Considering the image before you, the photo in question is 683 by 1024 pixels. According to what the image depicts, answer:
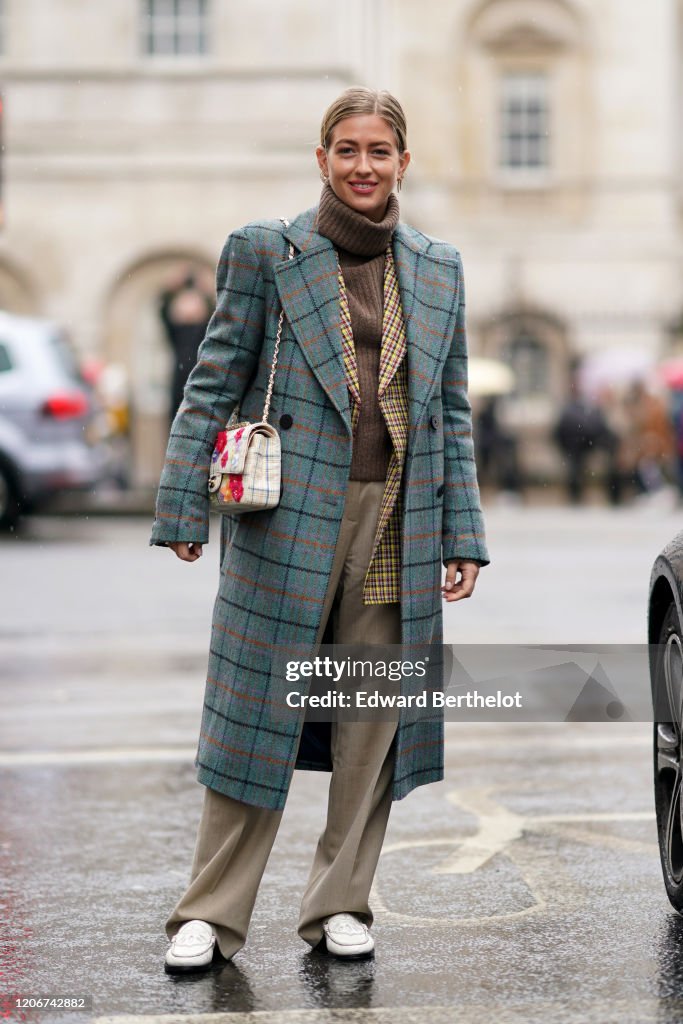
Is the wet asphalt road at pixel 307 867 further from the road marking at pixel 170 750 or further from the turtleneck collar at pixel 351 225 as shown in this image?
the turtleneck collar at pixel 351 225

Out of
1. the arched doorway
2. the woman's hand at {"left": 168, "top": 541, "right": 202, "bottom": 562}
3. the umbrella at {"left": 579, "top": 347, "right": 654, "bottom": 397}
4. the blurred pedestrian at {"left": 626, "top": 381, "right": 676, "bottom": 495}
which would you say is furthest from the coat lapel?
the umbrella at {"left": 579, "top": 347, "right": 654, "bottom": 397}

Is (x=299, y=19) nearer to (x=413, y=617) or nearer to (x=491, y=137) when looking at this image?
(x=491, y=137)

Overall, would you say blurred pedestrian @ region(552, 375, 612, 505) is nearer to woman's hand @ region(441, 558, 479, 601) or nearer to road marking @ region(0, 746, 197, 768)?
road marking @ region(0, 746, 197, 768)

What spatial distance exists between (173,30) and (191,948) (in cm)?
2452

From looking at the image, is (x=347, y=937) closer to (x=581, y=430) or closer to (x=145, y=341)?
(x=581, y=430)

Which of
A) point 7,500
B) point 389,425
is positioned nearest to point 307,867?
point 389,425

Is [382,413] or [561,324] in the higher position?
[561,324]

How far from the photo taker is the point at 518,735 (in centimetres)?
781

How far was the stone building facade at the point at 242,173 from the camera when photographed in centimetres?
2702

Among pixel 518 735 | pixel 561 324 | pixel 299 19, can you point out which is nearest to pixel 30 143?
pixel 299 19

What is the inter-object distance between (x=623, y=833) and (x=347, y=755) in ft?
5.37

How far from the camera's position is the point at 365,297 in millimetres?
4574

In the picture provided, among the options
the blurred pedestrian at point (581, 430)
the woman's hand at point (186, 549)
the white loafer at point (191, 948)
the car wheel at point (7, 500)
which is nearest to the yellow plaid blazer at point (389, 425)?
the woman's hand at point (186, 549)

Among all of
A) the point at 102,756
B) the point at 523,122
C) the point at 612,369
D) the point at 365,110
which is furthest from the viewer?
the point at 523,122
